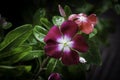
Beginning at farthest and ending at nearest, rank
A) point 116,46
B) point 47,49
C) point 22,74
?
point 116,46 → point 22,74 → point 47,49

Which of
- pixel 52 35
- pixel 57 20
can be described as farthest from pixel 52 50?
pixel 57 20

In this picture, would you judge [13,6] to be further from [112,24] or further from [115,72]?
[115,72]

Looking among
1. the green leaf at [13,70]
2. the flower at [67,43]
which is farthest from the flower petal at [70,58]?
the green leaf at [13,70]

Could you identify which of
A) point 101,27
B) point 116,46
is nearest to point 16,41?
point 101,27

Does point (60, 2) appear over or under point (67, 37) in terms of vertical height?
over

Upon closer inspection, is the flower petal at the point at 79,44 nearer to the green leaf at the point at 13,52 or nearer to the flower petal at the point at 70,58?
the flower petal at the point at 70,58

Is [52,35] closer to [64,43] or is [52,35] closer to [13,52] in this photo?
[64,43]
